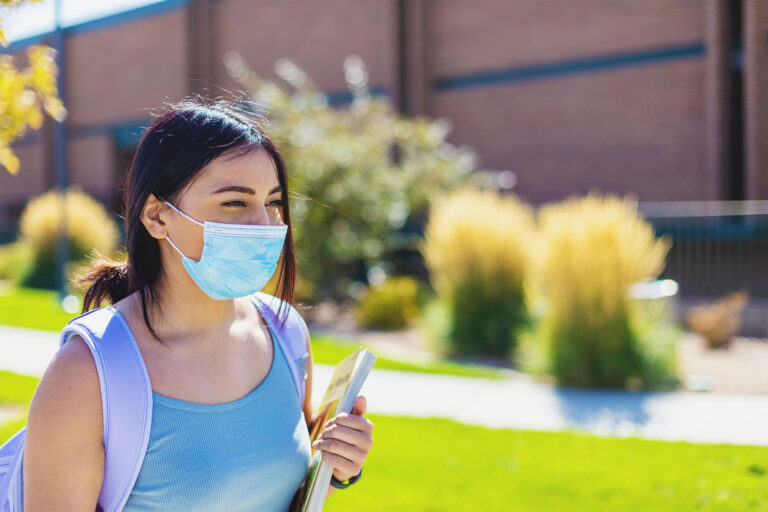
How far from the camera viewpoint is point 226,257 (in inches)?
76.7

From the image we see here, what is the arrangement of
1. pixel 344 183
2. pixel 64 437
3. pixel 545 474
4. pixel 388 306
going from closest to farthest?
pixel 64 437, pixel 545 474, pixel 388 306, pixel 344 183

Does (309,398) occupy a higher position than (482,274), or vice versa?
(482,274)

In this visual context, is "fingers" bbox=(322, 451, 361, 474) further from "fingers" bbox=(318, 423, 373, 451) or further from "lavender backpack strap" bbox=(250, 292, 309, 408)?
"lavender backpack strap" bbox=(250, 292, 309, 408)

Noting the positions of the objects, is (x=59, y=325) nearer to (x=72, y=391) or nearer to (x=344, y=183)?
(x=344, y=183)

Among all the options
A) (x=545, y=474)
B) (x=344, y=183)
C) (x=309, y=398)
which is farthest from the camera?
(x=344, y=183)

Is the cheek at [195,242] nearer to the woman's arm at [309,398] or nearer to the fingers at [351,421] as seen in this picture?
the woman's arm at [309,398]

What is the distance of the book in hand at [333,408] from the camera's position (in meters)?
1.81

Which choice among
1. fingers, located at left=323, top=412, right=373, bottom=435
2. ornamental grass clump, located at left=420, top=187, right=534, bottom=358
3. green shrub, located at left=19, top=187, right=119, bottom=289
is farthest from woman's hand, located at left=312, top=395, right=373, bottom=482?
green shrub, located at left=19, top=187, right=119, bottom=289

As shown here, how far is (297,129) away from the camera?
1405cm

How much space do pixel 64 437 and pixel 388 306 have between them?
11086 mm

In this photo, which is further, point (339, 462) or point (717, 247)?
point (717, 247)

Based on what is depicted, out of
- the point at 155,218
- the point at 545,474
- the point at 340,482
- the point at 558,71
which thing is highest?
the point at 558,71

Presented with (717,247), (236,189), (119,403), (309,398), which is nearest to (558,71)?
(717,247)

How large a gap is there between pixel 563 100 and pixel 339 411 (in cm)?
1920
